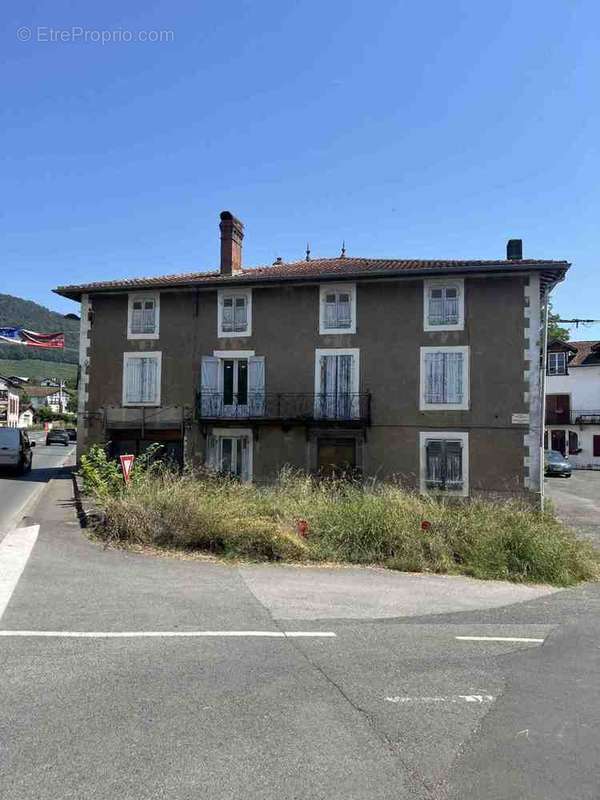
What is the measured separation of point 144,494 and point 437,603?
221 inches

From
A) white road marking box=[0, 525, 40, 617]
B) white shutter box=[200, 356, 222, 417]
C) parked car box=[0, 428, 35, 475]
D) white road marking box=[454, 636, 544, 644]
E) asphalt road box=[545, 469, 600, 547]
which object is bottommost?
asphalt road box=[545, 469, 600, 547]

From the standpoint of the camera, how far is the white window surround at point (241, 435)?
21.8 metres

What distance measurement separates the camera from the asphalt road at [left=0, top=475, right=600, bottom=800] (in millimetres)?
3270

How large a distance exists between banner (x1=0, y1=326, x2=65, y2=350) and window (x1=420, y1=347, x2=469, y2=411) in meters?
17.2

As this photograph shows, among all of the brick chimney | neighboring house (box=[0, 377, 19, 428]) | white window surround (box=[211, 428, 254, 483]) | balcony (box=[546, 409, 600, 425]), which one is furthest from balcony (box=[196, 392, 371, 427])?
neighboring house (box=[0, 377, 19, 428])

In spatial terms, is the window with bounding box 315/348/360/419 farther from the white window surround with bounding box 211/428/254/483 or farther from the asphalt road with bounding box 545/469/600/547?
the asphalt road with bounding box 545/469/600/547

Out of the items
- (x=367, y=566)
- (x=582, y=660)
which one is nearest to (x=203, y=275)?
(x=367, y=566)

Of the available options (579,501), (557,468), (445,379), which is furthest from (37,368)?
(445,379)

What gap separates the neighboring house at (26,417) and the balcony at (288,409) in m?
79.1

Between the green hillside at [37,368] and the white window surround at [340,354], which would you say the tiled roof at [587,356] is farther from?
the green hillside at [37,368]

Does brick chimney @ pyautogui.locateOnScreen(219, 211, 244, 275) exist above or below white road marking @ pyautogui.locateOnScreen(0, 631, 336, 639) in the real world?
above

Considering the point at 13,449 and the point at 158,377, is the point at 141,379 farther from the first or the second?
the point at 13,449

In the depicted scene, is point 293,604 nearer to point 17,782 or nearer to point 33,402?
point 17,782

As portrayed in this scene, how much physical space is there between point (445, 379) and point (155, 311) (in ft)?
33.4
